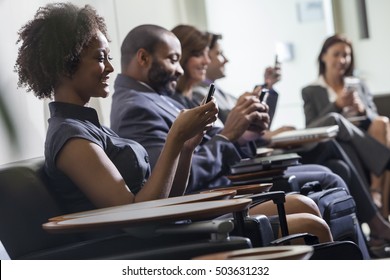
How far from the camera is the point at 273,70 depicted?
4.47m

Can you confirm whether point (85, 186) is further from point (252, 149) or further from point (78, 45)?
point (252, 149)

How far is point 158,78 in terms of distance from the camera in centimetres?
352

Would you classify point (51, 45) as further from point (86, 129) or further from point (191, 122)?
point (191, 122)

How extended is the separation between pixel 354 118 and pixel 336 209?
1734 mm

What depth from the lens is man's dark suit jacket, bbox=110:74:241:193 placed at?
329 centimetres

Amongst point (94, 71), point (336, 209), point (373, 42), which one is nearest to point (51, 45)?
point (94, 71)

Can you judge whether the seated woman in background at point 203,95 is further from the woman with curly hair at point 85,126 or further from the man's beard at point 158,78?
the woman with curly hair at point 85,126

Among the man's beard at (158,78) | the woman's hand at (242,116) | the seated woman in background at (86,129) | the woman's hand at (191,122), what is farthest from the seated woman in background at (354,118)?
the woman's hand at (191,122)

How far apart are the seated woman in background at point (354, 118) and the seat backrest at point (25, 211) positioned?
2339mm

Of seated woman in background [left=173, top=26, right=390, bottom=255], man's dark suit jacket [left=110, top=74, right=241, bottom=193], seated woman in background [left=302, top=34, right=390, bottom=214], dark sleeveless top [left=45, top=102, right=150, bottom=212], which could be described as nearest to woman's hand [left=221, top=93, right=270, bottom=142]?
man's dark suit jacket [left=110, top=74, right=241, bottom=193]

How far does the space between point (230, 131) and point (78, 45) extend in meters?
0.83

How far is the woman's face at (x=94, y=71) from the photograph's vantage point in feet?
9.37

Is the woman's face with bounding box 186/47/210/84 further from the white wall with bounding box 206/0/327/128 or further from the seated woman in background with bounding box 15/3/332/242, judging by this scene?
the seated woman in background with bounding box 15/3/332/242
